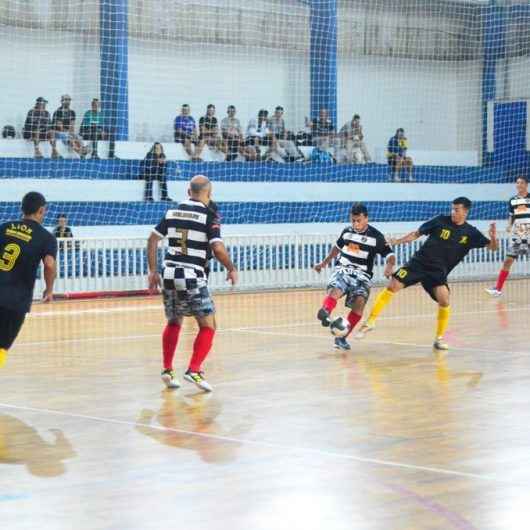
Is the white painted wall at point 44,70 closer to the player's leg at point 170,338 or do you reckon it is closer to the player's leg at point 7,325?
the player's leg at point 170,338

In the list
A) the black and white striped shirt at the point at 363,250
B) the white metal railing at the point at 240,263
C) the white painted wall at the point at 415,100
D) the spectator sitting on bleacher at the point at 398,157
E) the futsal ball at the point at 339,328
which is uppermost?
the white painted wall at the point at 415,100

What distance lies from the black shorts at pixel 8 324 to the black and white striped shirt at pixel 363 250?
18.0 feet

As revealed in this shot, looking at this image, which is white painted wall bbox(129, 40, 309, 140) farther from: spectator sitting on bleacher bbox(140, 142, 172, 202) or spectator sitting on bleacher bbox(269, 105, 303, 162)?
spectator sitting on bleacher bbox(140, 142, 172, 202)

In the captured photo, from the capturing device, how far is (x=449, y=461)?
24.6ft

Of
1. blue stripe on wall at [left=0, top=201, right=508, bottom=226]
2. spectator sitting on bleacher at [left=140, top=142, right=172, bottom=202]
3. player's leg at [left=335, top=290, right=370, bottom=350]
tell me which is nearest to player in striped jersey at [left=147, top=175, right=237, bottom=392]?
player's leg at [left=335, top=290, right=370, bottom=350]

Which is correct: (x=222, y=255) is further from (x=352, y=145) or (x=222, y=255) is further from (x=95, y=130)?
(x=352, y=145)

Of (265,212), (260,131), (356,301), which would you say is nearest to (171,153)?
(265,212)

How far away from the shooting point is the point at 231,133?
2973cm

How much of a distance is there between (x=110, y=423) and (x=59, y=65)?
21.1 meters

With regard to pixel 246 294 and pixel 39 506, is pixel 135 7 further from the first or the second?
pixel 39 506

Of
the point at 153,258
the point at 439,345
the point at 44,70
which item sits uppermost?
the point at 44,70

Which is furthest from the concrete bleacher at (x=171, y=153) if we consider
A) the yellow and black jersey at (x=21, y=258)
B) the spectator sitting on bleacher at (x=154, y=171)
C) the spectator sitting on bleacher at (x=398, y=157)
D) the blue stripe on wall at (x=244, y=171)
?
the yellow and black jersey at (x=21, y=258)

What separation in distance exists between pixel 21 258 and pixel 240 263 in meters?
14.9

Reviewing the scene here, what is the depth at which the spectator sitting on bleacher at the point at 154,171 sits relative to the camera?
88.0 feet
